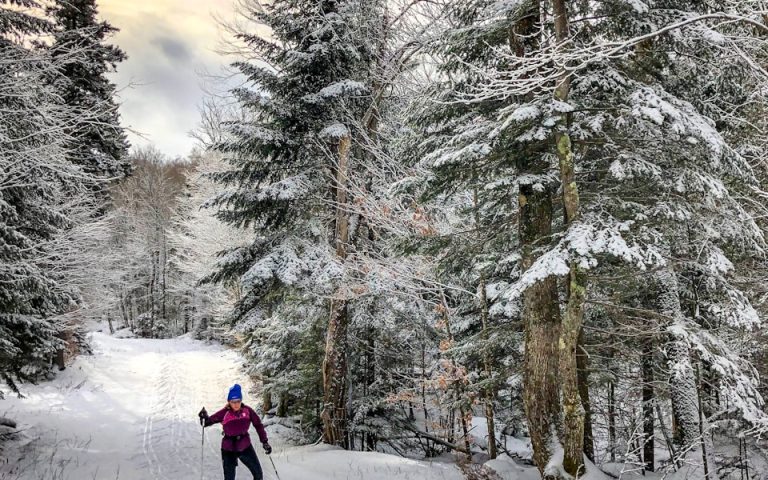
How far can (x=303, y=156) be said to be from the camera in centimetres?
1177

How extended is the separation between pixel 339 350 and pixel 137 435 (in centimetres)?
552

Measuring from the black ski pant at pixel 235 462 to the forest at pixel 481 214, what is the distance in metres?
3.96

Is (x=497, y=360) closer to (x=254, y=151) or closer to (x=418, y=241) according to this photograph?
(x=418, y=241)

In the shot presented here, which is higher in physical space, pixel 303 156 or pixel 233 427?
pixel 303 156

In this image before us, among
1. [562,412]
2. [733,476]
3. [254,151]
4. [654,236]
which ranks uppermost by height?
[254,151]

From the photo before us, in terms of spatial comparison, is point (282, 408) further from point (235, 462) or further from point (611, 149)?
point (611, 149)

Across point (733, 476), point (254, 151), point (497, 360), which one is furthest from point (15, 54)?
point (733, 476)

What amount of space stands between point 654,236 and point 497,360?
243 inches

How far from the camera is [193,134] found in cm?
2080

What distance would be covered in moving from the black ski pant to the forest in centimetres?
396

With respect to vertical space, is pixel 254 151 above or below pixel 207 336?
above

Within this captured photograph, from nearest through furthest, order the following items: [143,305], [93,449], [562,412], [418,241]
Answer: [562,412]
[418,241]
[93,449]
[143,305]

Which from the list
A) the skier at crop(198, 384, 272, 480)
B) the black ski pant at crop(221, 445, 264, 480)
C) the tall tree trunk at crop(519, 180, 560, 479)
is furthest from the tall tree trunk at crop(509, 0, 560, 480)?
the black ski pant at crop(221, 445, 264, 480)

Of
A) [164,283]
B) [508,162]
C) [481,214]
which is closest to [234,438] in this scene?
[508,162]
